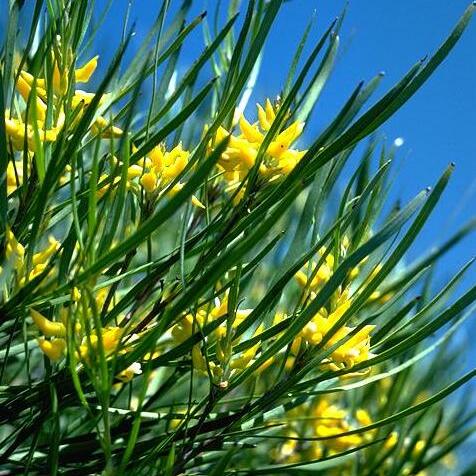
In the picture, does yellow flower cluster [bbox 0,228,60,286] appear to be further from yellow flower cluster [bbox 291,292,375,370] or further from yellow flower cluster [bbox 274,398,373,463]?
yellow flower cluster [bbox 274,398,373,463]

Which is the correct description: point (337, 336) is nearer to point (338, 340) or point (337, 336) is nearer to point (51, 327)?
point (338, 340)

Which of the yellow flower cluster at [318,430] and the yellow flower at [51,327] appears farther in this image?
the yellow flower cluster at [318,430]

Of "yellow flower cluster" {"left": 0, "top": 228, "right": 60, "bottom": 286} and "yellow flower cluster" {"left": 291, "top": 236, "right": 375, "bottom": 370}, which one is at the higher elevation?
"yellow flower cluster" {"left": 0, "top": 228, "right": 60, "bottom": 286}

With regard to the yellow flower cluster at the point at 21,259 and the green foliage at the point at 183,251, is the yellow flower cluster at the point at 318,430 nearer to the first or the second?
the green foliage at the point at 183,251

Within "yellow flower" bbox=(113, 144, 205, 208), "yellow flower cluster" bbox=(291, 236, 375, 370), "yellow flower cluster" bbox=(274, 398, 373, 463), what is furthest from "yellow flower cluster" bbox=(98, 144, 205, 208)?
"yellow flower cluster" bbox=(274, 398, 373, 463)

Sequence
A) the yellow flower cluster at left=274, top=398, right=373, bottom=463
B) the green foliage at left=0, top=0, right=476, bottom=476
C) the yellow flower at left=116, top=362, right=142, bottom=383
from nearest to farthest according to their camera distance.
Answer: the green foliage at left=0, top=0, right=476, bottom=476 < the yellow flower at left=116, top=362, right=142, bottom=383 < the yellow flower cluster at left=274, top=398, right=373, bottom=463

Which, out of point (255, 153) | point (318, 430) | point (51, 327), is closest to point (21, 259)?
point (51, 327)

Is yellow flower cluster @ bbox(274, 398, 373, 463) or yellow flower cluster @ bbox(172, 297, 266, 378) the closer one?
yellow flower cluster @ bbox(172, 297, 266, 378)

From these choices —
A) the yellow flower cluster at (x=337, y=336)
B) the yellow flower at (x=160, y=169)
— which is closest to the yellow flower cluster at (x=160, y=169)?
the yellow flower at (x=160, y=169)

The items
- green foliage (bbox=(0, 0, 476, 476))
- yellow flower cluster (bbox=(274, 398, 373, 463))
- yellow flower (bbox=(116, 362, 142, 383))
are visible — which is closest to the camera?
green foliage (bbox=(0, 0, 476, 476))

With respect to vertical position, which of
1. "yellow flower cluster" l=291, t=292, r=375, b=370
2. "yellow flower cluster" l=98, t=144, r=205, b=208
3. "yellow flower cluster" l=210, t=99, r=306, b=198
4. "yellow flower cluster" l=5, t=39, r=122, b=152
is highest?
"yellow flower cluster" l=5, t=39, r=122, b=152

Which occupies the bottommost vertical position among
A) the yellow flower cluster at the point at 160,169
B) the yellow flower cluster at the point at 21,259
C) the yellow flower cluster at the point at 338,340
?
the yellow flower cluster at the point at 338,340
